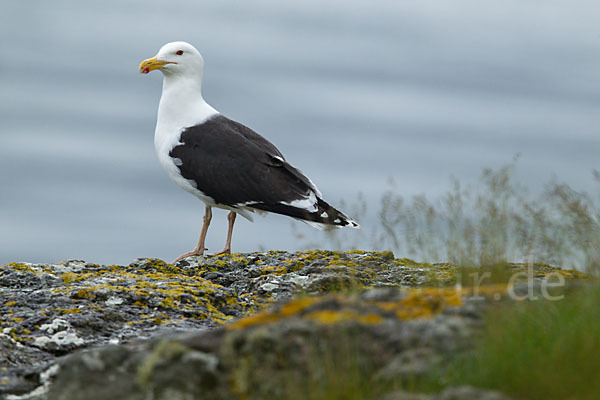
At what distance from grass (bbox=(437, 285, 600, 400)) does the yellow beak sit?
8085mm

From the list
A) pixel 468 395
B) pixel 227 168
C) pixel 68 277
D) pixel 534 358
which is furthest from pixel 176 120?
pixel 468 395

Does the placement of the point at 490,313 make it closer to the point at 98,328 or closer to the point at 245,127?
the point at 98,328

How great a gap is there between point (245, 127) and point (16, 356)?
6.15 m

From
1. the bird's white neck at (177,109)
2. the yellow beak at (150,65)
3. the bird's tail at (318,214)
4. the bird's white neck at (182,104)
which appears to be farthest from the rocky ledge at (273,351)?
the yellow beak at (150,65)

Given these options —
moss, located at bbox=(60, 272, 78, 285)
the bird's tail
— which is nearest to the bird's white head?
the bird's tail

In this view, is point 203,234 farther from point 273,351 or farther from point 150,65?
point 273,351

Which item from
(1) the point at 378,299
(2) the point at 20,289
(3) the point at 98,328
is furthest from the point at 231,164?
(1) the point at 378,299

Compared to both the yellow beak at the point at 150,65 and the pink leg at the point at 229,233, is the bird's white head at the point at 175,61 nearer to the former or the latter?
the yellow beak at the point at 150,65

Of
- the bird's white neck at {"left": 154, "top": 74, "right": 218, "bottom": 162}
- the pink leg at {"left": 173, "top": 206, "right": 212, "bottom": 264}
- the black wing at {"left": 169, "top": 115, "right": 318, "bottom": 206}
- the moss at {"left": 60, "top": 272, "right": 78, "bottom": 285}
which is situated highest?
the bird's white neck at {"left": 154, "top": 74, "right": 218, "bottom": 162}

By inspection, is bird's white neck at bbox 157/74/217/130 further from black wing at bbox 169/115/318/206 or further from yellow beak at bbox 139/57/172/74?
black wing at bbox 169/115/318/206

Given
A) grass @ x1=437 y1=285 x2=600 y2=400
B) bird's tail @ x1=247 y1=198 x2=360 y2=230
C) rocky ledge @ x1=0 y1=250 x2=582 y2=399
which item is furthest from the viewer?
bird's tail @ x1=247 y1=198 x2=360 y2=230

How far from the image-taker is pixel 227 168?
9625mm

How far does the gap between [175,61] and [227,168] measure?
83.2 inches

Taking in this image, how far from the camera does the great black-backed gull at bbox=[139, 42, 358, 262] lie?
941 centimetres
